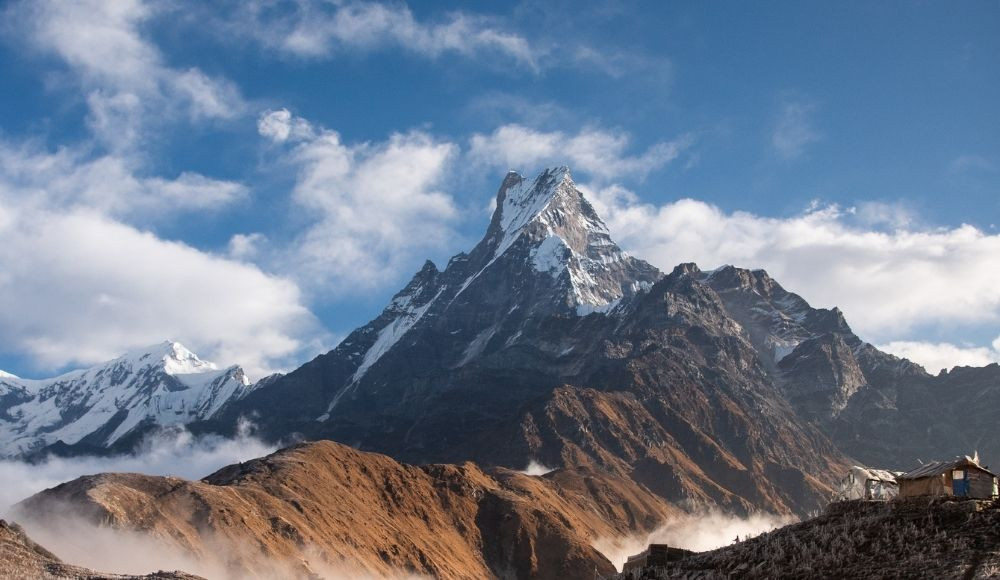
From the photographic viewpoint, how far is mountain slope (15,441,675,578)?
4963 inches

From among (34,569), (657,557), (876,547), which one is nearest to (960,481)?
(876,547)

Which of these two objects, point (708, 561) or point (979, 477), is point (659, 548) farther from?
point (979, 477)

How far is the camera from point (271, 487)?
161m

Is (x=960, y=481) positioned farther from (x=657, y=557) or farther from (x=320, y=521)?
(x=320, y=521)

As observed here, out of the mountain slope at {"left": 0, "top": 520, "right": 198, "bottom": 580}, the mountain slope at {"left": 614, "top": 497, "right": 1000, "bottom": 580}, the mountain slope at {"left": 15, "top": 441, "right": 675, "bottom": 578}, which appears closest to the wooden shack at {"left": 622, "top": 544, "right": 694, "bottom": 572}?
the mountain slope at {"left": 614, "top": 497, "right": 1000, "bottom": 580}

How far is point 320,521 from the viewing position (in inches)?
A: 6024

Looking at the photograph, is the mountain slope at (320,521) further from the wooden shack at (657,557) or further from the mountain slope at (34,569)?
the wooden shack at (657,557)

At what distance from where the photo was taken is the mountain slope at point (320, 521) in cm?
12606

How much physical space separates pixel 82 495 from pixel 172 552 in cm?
1345

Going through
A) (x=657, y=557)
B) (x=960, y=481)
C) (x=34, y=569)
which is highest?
(x=34, y=569)

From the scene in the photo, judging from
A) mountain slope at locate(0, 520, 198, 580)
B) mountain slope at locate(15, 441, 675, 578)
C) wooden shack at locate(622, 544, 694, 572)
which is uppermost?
mountain slope at locate(15, 441, 675, 578)

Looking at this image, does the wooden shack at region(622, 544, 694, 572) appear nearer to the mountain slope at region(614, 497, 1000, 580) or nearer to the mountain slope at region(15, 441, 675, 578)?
the mountain slope at region(614, 497, 1000, 580)

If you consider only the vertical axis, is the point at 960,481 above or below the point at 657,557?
above

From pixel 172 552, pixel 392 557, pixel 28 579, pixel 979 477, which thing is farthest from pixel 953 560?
pixel 392 557
